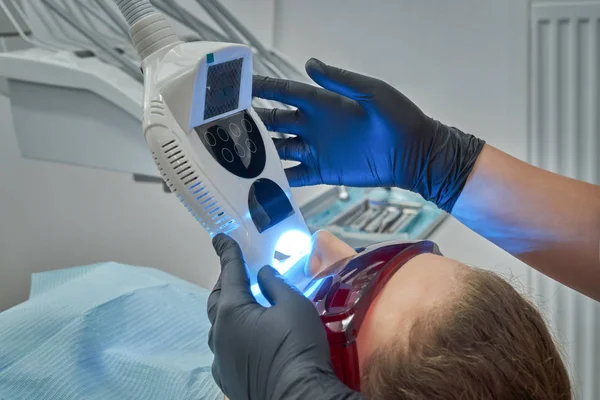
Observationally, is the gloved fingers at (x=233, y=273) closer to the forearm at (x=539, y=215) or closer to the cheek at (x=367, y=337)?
the cheek at (x=367, y=337)

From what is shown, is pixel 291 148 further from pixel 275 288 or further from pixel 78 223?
pixel 78 223

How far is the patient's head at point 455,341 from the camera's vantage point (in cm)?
61

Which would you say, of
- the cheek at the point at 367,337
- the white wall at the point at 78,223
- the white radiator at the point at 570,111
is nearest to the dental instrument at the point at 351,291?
the cheek at the point at 367,337

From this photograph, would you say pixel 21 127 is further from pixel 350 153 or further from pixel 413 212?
pixel 413 212

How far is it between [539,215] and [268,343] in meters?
0.51

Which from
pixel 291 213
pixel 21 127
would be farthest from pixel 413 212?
pixel 21 127

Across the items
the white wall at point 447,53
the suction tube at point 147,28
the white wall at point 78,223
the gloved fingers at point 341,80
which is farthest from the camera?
the white wall at point 447,53

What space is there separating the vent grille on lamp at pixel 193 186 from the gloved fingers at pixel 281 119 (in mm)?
269

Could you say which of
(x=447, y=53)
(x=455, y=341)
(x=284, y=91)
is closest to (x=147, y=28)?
(x=284, y=91)

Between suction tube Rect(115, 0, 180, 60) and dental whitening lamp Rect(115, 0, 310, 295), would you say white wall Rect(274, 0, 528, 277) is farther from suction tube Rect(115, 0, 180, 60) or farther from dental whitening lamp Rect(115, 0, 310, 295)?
suction tube Rect(115, 0, 180, 60)

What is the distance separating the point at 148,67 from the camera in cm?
71

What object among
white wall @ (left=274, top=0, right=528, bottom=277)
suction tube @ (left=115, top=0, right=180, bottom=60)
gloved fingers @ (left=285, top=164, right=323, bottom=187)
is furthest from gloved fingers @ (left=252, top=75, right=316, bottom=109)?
white wall @ (left=274, top=0, right=528, bottom=277)

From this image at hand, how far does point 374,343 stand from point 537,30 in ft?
4.71

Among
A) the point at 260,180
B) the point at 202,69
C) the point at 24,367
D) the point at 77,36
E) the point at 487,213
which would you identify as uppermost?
the point at 77,36
